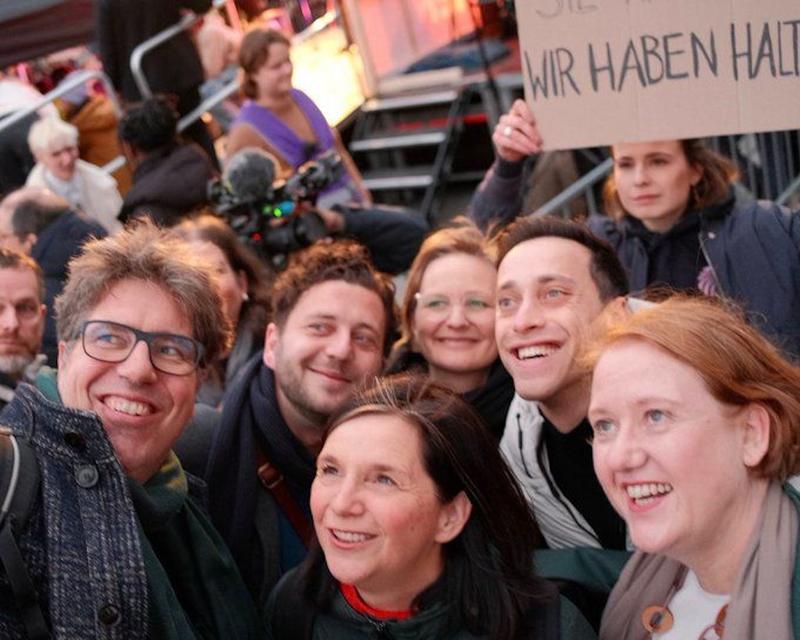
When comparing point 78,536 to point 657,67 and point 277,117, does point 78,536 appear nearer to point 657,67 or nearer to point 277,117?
point 657,67

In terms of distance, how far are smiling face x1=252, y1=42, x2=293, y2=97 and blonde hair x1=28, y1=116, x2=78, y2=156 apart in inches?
63.4

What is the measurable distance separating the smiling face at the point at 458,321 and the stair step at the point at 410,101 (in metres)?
5.05

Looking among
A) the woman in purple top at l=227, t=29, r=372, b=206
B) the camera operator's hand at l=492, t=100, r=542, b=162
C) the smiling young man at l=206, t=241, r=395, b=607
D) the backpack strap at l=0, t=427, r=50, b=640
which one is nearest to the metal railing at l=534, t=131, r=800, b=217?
the woman in purple top at l=227, t=29, r=372, b=206

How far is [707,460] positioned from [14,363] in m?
2.46

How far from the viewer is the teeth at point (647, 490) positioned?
209cm

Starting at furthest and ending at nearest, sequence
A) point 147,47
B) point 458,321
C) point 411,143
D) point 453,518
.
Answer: point 411,143
point 147,47
point 458,321
point 453,518

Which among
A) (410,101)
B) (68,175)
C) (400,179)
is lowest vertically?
(400,179)

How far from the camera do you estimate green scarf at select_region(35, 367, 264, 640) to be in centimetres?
237

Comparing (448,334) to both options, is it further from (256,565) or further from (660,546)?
(660,546)

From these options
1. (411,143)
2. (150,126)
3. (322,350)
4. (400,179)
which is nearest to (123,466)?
(322,350)

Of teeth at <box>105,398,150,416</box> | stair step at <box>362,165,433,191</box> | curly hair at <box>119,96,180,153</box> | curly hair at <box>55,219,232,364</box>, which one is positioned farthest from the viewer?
stair step at <box>362,165,433,191</box>

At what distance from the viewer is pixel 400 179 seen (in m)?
8.05

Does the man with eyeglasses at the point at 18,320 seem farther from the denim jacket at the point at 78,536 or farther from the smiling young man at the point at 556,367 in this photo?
the smiling young man at the point at 556,367

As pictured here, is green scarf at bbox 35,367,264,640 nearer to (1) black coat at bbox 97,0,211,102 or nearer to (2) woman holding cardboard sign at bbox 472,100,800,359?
(2) woman holding cardboard sign at bbox 472,100,800,359
